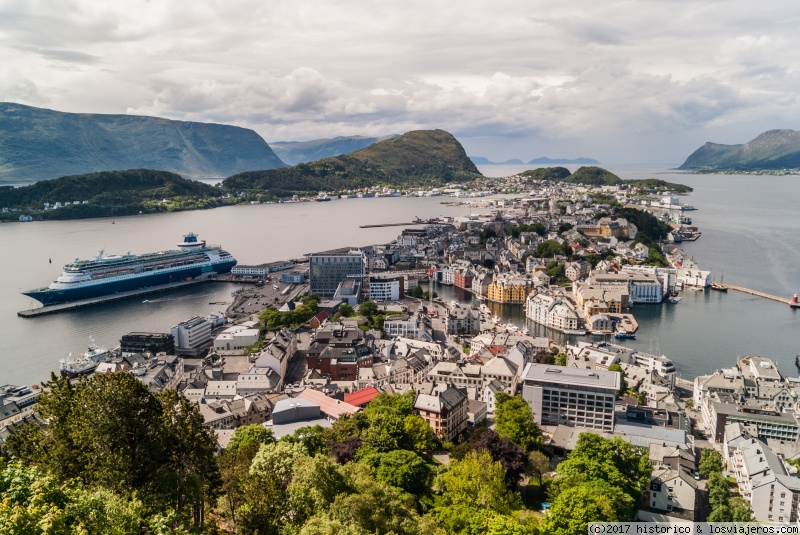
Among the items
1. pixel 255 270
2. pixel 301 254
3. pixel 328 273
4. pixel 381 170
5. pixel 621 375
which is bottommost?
pixel 621 375

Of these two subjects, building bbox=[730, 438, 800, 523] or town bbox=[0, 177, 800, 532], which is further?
town bbox=[0, 177, 800, 532]

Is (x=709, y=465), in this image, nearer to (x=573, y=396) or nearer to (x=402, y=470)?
(x=573, y=396)

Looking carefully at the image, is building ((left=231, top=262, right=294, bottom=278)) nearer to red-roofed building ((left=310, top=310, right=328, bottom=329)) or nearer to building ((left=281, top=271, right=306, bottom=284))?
building ((left=281, top=271, right=306, bottom=284))

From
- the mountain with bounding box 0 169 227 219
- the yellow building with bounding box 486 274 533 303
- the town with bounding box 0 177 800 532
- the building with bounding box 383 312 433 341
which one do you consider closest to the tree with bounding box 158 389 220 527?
the town with bounding box 0 177 800 532

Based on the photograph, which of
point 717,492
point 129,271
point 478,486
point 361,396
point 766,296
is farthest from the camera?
point 129,271

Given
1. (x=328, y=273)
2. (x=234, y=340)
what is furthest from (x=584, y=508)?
(x=328, y=273)

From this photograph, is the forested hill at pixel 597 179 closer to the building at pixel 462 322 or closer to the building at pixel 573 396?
the building at pixel 462 322

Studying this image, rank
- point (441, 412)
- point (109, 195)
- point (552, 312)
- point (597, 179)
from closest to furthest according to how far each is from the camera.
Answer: point (441, 412)
point (552, 312)
point (109, 195)
point (597, 179)

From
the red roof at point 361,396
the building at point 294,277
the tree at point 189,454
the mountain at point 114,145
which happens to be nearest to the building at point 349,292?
the building at point 294,277
